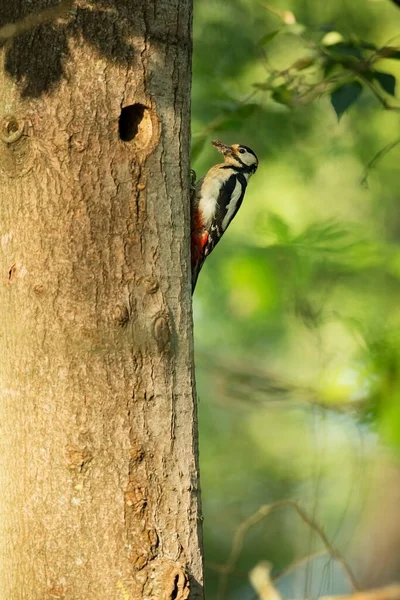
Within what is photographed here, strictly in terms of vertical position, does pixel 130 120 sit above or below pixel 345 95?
below

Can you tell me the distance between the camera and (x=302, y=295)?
3.36 m

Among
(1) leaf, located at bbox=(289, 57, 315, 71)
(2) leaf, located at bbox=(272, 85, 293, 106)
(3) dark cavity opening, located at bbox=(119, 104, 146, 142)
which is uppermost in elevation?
(1) leaf, located at bbox=(289, 57, 315, 71)

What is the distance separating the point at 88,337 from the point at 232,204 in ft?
7.81

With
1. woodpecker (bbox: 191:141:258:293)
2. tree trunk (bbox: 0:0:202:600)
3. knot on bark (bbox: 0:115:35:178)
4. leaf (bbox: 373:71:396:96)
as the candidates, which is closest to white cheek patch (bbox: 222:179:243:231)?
woodpecker (bbox: 191:141:258:293)

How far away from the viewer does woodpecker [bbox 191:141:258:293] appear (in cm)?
406

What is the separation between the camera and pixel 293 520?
914cm

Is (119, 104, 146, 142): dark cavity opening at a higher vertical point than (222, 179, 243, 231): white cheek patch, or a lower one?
lower

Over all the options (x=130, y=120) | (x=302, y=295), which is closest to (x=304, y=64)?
(x=302, y=295)

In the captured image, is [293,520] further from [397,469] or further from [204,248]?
[204,248]

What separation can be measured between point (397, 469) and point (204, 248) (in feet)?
13.2

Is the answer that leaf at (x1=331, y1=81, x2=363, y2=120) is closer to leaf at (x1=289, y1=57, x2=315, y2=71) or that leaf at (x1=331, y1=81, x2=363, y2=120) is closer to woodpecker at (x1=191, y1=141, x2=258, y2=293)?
leaf at (x1=289, y1=57, x2=315, y2=71)

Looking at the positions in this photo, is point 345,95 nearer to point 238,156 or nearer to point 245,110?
point 245,110

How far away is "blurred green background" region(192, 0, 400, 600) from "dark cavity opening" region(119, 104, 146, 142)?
636mm

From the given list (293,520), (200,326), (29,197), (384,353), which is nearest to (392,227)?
(200,326)
